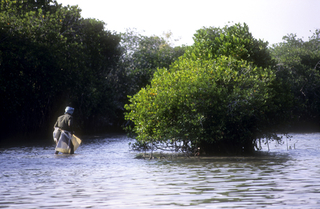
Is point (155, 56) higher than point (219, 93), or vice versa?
point (155, 56)

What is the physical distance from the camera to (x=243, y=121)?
17.3m

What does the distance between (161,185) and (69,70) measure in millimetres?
25601

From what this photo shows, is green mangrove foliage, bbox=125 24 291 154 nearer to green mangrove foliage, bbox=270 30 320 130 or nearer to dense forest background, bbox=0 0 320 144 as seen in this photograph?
dense forest background, bbox=0 0 320 144

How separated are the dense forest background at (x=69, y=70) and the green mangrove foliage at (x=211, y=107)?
8.17ft

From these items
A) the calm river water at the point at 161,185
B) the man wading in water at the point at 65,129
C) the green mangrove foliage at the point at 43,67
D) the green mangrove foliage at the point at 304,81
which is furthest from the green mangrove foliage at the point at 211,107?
the green mangrove foliage at the point at 304,81

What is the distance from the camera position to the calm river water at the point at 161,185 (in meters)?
7.56

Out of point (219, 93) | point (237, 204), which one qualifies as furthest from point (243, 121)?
Answer: point (237, 204)

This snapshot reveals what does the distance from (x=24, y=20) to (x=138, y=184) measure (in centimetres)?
2357

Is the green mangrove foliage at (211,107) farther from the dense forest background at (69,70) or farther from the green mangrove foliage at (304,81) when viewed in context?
the green mangrove foliage at (304,81)

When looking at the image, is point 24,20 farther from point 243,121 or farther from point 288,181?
point 288,181

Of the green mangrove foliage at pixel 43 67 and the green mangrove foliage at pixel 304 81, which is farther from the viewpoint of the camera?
the green mangrove foliage at pixel 304 81

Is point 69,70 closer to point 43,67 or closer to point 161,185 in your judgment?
point 43,67

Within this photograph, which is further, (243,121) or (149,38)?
(149,38)

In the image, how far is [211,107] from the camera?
54.7 ft
